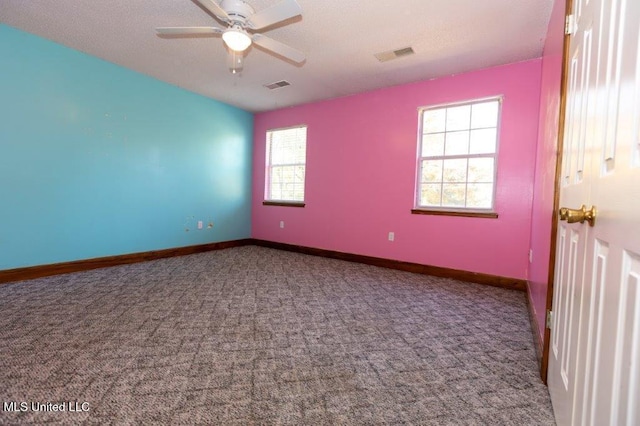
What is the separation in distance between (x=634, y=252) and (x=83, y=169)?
450 cm

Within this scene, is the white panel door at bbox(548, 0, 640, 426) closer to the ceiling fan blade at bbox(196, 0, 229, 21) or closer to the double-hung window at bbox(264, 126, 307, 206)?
the ceiling fan blade at bbox(196, 0, 229, 21)

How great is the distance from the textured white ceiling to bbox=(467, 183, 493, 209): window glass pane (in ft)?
4.48

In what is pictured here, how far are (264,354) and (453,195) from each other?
2983 millimetres

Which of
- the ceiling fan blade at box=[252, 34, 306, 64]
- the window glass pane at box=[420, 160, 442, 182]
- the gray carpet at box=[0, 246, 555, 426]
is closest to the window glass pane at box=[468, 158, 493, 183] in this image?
the window glass pane at box=[420, 160, 442, 182]

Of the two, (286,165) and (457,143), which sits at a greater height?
(457,143)

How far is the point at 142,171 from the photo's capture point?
13.4ft

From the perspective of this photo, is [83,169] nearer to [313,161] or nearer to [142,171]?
[142,171]

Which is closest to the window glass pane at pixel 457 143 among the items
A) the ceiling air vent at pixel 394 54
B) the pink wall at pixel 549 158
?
the ceiling air vent at pixel 394 54

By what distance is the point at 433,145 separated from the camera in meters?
3.86

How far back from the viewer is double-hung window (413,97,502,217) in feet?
11.5

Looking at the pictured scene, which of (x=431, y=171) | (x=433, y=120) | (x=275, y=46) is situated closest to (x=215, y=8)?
(x=275, y=46)

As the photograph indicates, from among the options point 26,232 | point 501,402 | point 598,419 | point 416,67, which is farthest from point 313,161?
point 598,419

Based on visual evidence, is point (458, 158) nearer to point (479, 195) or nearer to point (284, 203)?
point (479, 195)

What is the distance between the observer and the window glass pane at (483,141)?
3469mm
